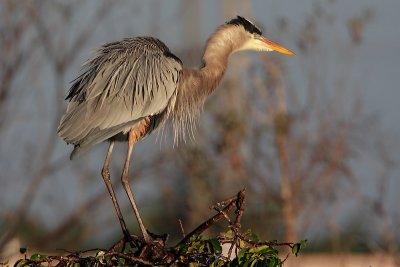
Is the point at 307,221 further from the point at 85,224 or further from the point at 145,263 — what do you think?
the point at 145,263

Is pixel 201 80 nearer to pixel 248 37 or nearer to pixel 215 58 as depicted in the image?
pixel 215 58

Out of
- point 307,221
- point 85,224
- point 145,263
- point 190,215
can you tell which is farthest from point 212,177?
point 145,263

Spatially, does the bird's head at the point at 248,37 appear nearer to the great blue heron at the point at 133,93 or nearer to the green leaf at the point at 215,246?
the great blue heron at the point at 133,93

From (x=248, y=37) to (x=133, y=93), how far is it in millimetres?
1356

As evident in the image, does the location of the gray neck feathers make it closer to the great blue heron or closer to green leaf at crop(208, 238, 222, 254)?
the great blue heron

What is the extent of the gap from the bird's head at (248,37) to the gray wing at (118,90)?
2.63 ft

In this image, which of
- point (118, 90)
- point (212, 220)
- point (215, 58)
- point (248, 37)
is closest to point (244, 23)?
point (248, 37)

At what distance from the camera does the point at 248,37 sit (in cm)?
733

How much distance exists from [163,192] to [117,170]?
60 cm

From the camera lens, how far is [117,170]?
36.7 ft

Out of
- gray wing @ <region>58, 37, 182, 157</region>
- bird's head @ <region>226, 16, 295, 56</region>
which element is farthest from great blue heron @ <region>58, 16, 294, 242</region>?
bird's head @ <region>226, 16, 295, 56</region>

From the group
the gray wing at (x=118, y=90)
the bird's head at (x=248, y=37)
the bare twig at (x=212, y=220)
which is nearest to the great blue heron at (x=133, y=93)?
the gray wing at (x=118, y=90)

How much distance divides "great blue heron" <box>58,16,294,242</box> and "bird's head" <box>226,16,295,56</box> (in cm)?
19

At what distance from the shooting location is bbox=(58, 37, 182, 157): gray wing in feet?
19.6
